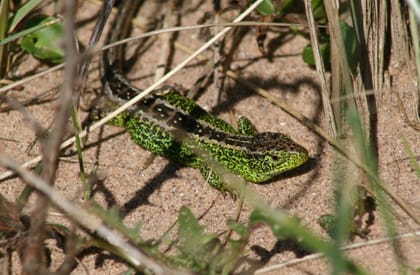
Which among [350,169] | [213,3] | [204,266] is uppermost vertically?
[213,3]

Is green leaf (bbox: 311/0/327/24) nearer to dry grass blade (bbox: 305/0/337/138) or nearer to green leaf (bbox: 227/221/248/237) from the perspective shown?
dry grass blade (bbox: 305/0/337/138)

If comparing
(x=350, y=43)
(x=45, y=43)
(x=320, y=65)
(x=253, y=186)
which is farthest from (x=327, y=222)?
(x=45, y=43)

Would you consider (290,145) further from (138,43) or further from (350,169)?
(138,43)

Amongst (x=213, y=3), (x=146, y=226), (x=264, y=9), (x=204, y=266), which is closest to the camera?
(x=204, y=266)

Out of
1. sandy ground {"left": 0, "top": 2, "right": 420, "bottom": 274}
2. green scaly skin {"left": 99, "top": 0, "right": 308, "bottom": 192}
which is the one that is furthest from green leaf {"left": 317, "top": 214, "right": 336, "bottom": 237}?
green scaly skin {"left": 99, "top": 0, "right": 308, "bottom": 192}

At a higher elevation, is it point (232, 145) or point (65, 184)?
point (232, 145)

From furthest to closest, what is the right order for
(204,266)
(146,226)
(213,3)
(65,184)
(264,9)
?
1. (213,3)
2. (264,9)
3. (65,184)
4. (146,226)
5. (204,266)

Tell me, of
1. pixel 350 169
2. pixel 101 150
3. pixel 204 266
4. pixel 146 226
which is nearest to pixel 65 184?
pixel 101 150
